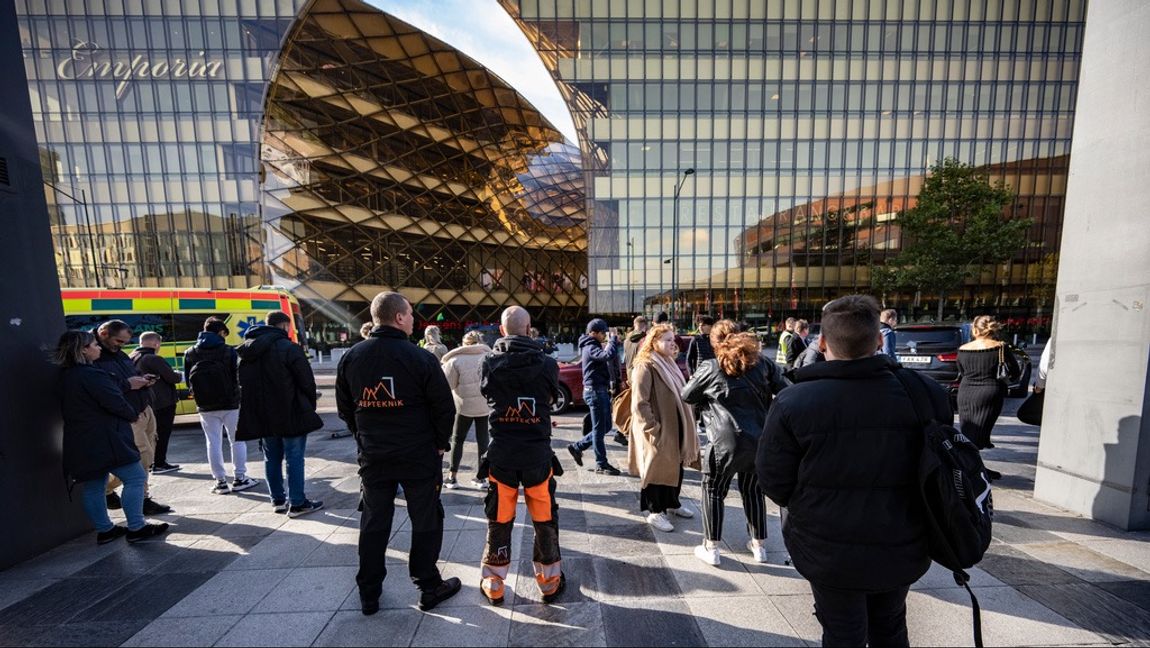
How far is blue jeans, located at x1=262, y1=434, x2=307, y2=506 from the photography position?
13.1 ft

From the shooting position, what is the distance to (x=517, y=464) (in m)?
2.64

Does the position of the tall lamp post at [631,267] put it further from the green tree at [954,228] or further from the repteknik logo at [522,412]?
the repteknik logo at [522,412]

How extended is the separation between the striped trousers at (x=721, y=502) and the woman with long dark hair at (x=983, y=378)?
11.8ft

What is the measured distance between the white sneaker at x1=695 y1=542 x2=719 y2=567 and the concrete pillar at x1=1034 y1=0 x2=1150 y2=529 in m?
3.74

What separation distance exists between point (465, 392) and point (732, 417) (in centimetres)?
303

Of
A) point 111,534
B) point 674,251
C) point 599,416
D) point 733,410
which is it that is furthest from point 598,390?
point 674,251

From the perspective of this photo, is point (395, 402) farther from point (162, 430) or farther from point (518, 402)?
point (162, 430)

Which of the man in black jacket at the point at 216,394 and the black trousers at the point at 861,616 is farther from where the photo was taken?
the man in black jacket at the point at 216,394

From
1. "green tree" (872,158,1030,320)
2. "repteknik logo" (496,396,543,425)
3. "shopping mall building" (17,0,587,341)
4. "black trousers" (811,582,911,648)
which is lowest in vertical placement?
"black trousers" (811,582,911,648)

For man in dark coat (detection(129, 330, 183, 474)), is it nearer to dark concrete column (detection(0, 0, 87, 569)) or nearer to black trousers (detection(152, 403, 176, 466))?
black trousers (detection(152, 403, 176, 466))

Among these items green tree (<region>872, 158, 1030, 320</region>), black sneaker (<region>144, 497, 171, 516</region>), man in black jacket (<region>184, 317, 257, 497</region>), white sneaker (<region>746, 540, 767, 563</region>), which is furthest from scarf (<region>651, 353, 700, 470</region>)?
green tree (<region>872, 158, 1030, 320</region>)

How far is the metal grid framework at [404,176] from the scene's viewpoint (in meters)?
27.4

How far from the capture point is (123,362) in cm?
414

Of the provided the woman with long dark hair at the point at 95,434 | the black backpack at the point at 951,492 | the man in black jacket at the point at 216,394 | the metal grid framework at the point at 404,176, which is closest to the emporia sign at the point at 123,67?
the metal grid framework at the point at 404,176
